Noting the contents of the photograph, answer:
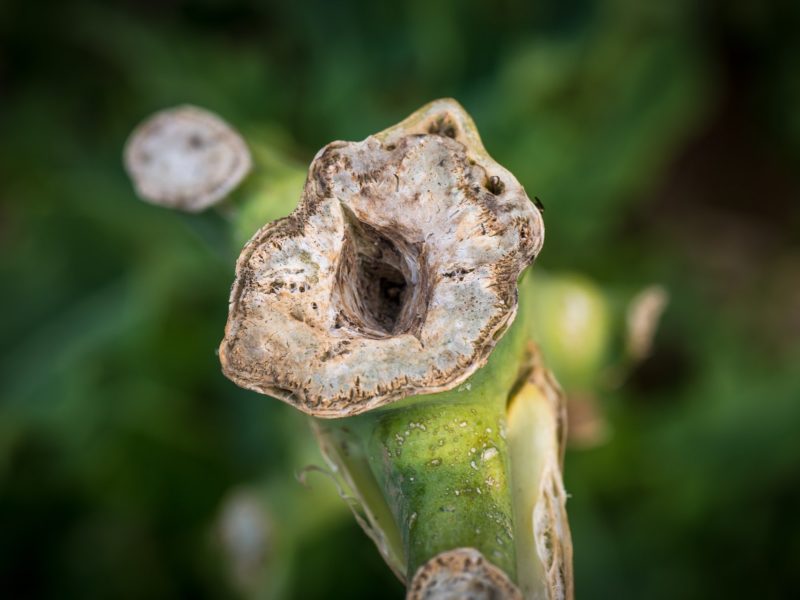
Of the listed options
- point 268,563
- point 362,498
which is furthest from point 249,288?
point 268,563

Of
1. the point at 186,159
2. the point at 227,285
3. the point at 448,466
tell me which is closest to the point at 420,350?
the point at 448,466

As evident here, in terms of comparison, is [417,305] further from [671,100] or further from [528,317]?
[671,100]

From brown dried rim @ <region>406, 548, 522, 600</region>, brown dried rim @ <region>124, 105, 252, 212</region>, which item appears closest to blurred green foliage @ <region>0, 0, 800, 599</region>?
brown dried rim @ <region>124, 105, 252, 212</region>

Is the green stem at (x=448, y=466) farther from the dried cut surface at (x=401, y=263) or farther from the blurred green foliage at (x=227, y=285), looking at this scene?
the blurred green foliage at (x=227, y=285)

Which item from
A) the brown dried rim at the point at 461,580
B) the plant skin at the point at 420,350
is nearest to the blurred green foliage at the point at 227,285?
the plant skin at the point at 420,350

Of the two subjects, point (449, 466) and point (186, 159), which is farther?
point (186, 159)

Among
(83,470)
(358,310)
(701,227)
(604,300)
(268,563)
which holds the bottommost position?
(83,470)

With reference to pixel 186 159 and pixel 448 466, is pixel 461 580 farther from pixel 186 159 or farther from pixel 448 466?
pixel 186 159
